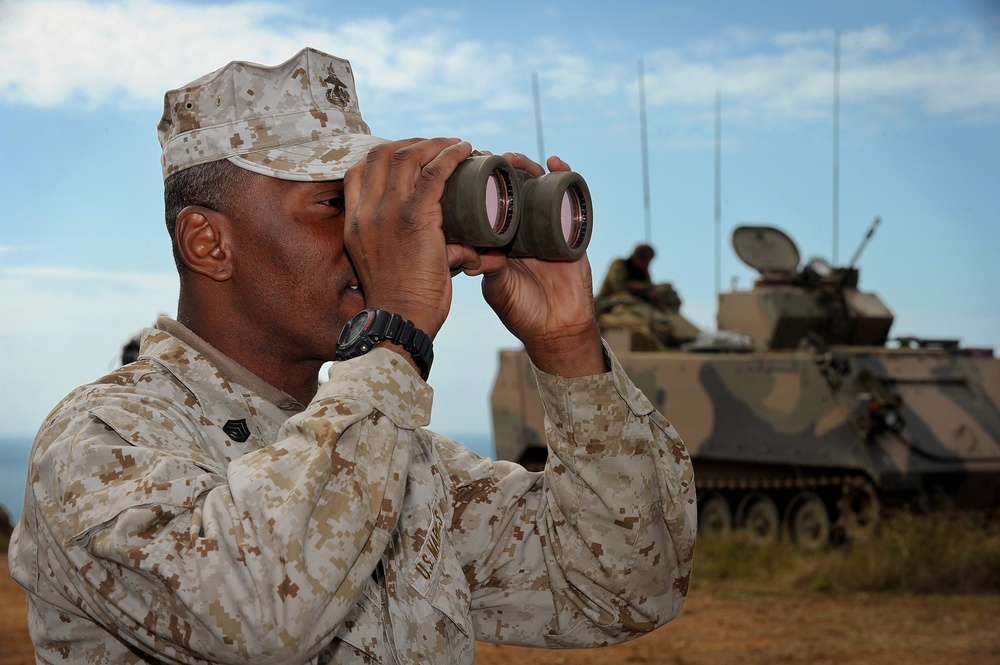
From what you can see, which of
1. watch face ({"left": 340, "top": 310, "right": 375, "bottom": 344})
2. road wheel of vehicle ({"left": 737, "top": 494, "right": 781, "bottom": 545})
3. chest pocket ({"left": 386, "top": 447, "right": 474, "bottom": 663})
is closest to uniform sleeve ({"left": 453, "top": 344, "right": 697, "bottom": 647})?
chest pocket ({"left": 386, "top": 447, "right": 474, "bottom": 663})

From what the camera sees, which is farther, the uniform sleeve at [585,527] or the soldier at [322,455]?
the uniform sleeve at [585,527]

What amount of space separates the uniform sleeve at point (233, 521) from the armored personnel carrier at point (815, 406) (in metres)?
8.87

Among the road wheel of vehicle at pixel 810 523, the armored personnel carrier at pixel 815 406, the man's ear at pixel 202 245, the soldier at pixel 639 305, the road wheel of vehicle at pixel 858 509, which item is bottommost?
the road wheel of vehicle at pixel 810 523

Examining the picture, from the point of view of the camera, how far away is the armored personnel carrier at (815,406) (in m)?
10.0

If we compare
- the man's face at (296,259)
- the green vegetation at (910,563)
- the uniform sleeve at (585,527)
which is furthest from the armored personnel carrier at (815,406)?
the man's face at (296,259)

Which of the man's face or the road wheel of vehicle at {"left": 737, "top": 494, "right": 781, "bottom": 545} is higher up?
the man's face

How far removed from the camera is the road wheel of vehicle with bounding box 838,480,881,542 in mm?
9992

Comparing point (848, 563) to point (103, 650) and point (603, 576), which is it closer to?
point (603, 576)

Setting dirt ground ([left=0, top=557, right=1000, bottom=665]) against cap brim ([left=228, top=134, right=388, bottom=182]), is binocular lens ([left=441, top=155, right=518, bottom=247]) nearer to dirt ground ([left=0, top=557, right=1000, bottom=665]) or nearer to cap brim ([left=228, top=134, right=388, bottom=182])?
cap brim ([left=228, top=134, right=388, bottom=182])

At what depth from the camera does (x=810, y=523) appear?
10.8 meters

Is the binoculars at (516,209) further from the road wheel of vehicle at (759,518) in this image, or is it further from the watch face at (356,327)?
the road wheel of vehicle at (759,518)

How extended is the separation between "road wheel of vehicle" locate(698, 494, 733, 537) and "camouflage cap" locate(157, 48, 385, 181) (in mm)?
9915

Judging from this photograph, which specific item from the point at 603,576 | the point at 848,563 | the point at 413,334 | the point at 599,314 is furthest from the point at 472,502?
the point at 599,314

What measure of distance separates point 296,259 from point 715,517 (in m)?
10.4
